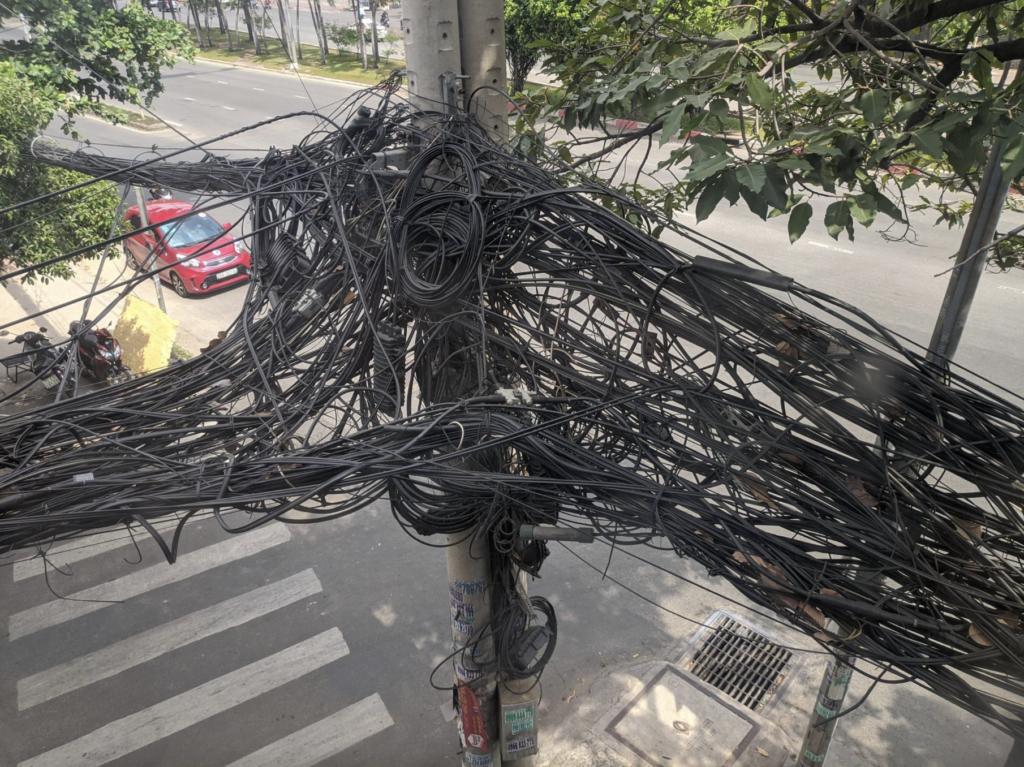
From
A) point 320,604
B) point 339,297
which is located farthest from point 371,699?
point 339,297

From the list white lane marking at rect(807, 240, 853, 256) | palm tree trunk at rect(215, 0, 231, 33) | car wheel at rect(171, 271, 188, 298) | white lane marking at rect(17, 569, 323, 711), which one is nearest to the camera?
white lane marking at rect(17, 569, 323, 711)

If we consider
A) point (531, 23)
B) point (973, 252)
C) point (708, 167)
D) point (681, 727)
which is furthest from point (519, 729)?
point (531, 23)

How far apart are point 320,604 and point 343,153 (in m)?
4.42

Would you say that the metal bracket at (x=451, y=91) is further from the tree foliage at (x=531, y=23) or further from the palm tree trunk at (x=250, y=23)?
the palm tree trunk at (x=250, y=23)

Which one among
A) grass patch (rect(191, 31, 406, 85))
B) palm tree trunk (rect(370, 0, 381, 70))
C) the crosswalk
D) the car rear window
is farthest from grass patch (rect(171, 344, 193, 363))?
palm tree trunk (rect(370, 0, 381, 70))

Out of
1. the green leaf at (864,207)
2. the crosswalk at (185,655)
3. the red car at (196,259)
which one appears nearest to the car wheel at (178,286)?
the red car at (196,259)

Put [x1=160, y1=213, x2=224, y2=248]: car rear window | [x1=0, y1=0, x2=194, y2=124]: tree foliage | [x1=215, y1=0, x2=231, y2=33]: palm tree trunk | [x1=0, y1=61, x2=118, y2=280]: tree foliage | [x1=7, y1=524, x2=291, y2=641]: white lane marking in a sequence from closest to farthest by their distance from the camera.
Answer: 1. [x1=7, y1=524, x2=291, y2=641]: white lane marking
2. [x1=0, y1=61, x2=118, y2=280]: tree foliage
3. [x1=0, y1=0, x2=194, y2=124]: tree foliage
4. [x1=160, y1=213, x2=224, y2=248]: car rear window
5. [x1=215, y1=0, x2=231, y2=33]: palm tree trunk

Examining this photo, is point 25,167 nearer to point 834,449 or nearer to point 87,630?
point 87,630

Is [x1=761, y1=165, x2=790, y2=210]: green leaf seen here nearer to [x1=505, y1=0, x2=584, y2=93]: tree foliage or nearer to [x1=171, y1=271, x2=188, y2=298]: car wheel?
[x1=171, y1=271, x2=188, y2=298]: car wheel

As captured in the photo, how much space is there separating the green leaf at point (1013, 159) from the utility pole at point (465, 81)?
2120 mm

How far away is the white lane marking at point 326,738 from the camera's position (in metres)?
5.58

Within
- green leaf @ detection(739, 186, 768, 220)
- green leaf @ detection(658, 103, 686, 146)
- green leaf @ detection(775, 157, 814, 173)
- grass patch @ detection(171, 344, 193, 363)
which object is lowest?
grass patch @ detection(171, 344, 193, 363)

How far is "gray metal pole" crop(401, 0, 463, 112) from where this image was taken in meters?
3.43

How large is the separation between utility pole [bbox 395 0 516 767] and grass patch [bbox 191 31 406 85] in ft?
69.6
